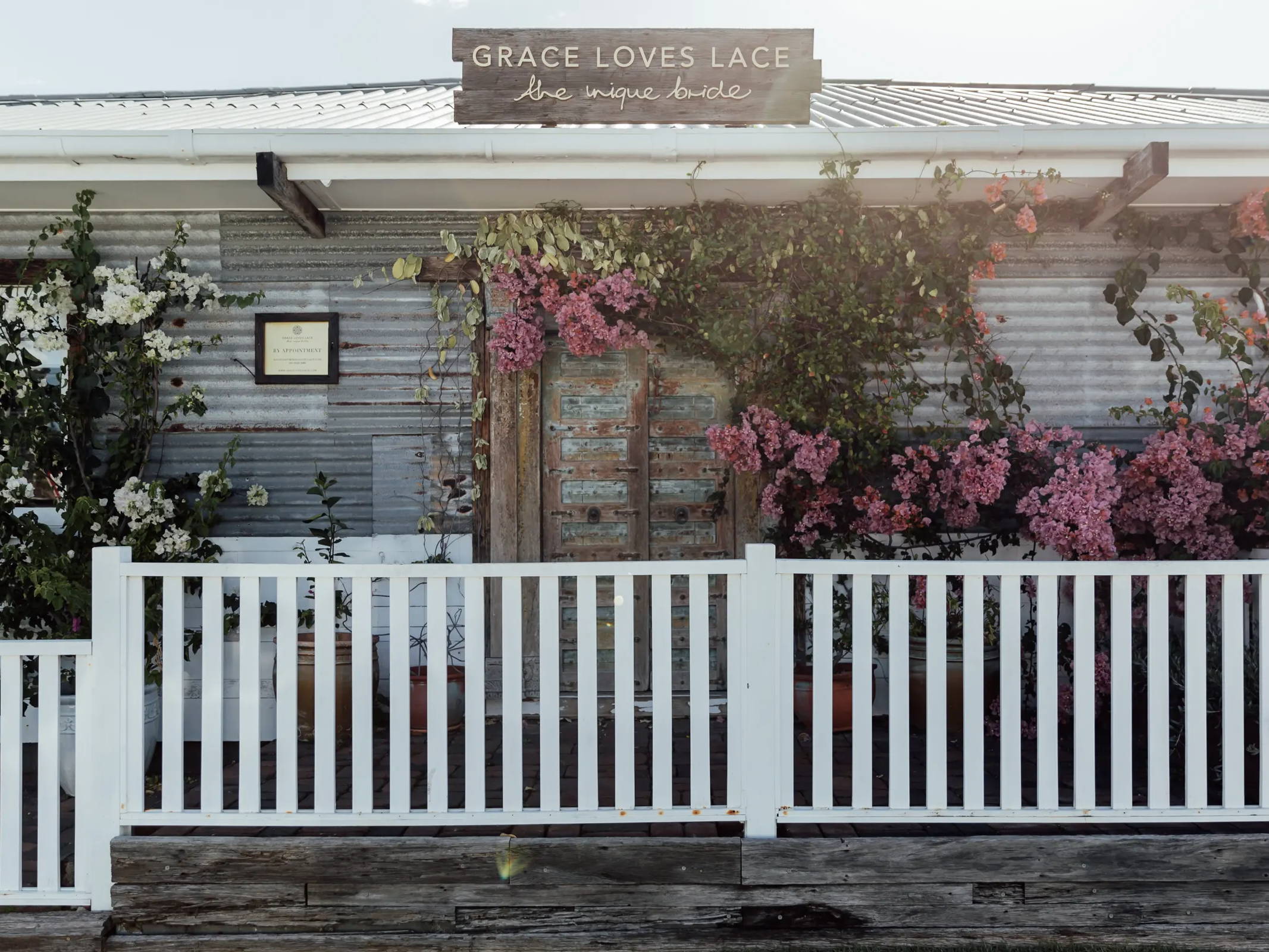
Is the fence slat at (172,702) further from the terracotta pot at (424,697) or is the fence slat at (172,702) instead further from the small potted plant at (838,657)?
the small potted plant at (838,657)

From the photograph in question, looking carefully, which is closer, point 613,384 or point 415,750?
point 415,750

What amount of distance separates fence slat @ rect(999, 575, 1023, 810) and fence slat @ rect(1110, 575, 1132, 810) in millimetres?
274

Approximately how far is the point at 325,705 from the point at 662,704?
3.33ft

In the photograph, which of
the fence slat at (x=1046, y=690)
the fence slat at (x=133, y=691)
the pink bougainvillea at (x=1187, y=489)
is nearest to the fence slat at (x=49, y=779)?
the fence slat at (x=133, y=691)

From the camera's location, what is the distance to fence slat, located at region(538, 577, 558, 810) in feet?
8.57

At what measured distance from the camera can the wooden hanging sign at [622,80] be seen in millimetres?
3951

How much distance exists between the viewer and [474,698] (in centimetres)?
264

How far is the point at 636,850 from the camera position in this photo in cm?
268

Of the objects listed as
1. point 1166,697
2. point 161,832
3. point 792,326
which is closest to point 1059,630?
point 1166,697

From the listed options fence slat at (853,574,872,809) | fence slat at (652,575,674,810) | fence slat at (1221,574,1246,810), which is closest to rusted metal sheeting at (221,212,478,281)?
fence slat at (652,575,674,810)

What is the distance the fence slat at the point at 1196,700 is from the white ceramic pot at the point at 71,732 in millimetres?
3835

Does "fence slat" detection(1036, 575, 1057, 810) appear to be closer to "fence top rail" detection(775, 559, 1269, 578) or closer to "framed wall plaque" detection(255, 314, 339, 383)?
"fence top rail" detection(775, 559, 1269, 578)

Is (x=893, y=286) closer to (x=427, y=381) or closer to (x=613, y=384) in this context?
(x=613, y=384)

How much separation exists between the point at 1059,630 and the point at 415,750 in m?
3.09
